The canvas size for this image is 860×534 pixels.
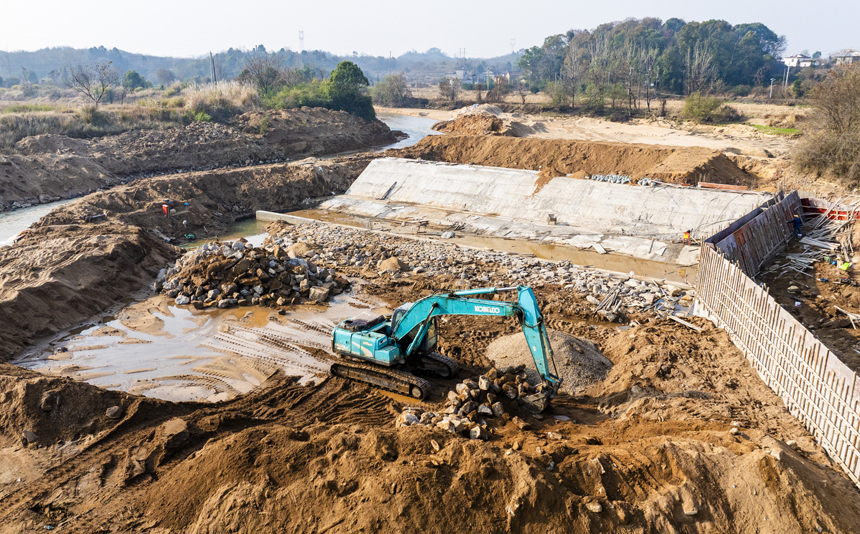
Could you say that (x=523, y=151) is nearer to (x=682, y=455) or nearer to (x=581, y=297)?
(x=581, y=297)

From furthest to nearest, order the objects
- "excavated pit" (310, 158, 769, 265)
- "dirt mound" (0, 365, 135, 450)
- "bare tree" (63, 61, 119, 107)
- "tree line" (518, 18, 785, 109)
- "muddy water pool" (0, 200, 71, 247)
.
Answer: "tree line" (518, 18, 785, 109), "bare tree" (63, 61, 119, 107), "muddy water pool" (0, 200, 71, 247), "excavated pit" (310, 158, 769, 265), "dirt mound" (0, 365, 135, 450)

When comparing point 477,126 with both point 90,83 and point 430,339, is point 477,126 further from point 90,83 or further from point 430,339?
point 90,83

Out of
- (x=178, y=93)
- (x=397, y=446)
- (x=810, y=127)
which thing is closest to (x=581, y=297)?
(x=397, y=446)

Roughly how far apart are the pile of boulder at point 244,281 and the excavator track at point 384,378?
4528 mm

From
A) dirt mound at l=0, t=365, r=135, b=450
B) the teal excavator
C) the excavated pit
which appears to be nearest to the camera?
dirt mound at l=0, t=365, r=135, b=450

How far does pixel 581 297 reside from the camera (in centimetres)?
1553

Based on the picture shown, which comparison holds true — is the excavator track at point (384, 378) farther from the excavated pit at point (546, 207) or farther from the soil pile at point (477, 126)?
the soil pile at point (477, 126)

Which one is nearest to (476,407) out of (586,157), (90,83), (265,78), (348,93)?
(586,157)

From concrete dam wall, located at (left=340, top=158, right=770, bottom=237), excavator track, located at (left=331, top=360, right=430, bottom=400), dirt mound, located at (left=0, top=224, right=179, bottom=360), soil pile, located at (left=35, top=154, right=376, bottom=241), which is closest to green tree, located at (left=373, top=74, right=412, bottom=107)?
soil pile, located at (left=35, top=154, right=376, bottom=241)

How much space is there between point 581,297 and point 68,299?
14515 mm

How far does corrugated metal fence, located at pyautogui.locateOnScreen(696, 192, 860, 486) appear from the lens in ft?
24.7

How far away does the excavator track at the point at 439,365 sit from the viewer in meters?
11.3

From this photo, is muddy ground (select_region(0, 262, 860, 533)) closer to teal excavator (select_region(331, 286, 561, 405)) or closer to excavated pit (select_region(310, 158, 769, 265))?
teal excavator (select_region(331, 286, 561, 405))

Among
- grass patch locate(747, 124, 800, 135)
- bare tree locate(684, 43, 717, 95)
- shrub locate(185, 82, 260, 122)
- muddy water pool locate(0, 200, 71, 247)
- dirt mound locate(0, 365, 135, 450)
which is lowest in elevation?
dirt mound locate(0, 365, 135, 450)
